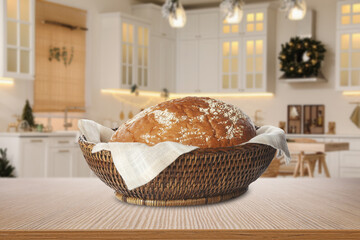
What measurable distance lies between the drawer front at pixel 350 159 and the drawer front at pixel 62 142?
3.72 meters

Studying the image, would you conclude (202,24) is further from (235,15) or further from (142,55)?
(235,15)

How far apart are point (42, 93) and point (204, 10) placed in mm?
3101

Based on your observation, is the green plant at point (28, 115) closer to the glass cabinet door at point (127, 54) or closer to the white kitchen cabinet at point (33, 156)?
the white kitchen cabinet at point (33, 156)

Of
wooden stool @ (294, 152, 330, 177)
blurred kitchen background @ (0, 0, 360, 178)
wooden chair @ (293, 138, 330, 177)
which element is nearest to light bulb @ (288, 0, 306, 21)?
wooden chair @ (293, 138, 330, 177)

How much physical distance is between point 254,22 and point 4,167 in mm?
4388

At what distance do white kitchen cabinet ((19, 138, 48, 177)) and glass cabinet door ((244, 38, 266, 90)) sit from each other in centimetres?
348

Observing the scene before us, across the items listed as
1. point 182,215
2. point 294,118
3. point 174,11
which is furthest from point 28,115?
point 182,215

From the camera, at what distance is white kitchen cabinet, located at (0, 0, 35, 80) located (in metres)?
5.41

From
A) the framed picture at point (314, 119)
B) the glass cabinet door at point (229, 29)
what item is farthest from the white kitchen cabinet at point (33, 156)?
the framed picture at point (314, 119)

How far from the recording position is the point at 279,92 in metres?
7.85

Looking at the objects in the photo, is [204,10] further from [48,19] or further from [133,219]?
[133,219]

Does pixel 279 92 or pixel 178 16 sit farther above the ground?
pixel 178 16

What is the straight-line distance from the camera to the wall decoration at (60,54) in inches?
258

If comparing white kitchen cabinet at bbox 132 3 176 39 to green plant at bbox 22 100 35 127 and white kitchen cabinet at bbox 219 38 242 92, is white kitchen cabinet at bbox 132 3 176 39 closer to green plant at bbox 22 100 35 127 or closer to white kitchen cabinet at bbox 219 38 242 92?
white kitchen cabinet at bbox 219 38 242 92
